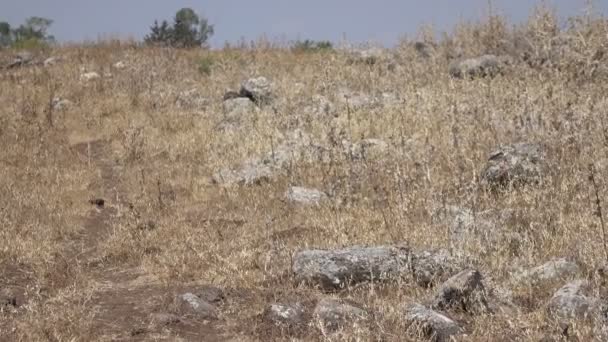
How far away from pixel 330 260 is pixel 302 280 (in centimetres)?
27

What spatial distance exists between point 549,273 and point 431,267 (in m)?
0.86

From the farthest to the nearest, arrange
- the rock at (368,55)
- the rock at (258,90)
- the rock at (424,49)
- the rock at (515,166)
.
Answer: the rock at (368,55), the rock at (424,49), the rock at (258,90), the rock at (515,166)

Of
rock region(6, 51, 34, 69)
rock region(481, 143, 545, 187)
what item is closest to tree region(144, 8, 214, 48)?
rock region(6, 51, 34, 69)

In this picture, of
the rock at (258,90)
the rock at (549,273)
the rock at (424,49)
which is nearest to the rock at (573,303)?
the rock at (549,273)

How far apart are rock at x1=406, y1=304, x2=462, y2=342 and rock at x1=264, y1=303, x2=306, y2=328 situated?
0.80 m

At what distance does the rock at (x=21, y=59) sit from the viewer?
18453 millimetres

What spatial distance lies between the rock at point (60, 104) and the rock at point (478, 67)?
25.2 feet

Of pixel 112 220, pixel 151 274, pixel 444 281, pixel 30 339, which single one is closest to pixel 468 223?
pixel 444 281

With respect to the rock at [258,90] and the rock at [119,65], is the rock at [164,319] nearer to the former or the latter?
the rock at [258,90]

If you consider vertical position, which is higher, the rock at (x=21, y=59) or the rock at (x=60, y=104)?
the rock at (x=21, y=59)

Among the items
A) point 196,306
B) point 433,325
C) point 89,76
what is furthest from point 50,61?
point 433,325

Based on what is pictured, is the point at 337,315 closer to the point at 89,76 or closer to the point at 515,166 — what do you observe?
the point at 515,166

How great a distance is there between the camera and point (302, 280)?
5508mm

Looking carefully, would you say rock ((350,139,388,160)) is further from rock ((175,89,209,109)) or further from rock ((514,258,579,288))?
rock ((175,89,209,109))
